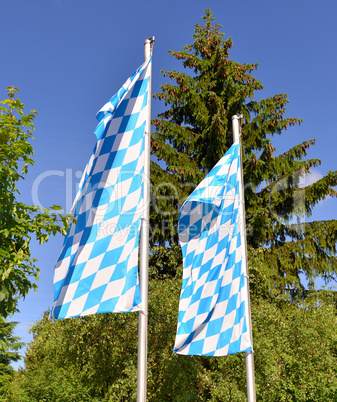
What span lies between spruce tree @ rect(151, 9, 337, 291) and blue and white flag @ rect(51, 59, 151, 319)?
1161cm

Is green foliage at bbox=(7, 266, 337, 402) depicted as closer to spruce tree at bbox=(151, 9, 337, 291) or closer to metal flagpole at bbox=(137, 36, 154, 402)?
spruce tree at bbox=(151, 9, 337, 291)

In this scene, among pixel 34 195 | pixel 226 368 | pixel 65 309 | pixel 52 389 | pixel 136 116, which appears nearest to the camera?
pixel 65 309

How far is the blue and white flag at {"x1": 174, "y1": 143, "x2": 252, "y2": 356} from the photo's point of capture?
832 cm

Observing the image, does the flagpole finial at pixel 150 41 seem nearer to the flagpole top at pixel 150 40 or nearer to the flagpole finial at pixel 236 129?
the flagpole top at pixel 150 40

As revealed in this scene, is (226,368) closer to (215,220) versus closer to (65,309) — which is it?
(215,220)

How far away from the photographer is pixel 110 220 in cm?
709

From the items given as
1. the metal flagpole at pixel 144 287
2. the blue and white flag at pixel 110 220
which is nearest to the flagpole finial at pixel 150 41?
the blue and white flag at pixel 110 220

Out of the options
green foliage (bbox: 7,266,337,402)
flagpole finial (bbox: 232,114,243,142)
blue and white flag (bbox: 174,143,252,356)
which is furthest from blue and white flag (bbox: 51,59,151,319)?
green foliage (bbox: 7,266,337,402)

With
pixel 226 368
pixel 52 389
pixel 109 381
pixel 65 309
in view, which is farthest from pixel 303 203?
pixel 65 309

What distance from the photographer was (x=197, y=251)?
9.59m

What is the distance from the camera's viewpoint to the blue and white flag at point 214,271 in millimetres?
8320

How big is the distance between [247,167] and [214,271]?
38.7 ft

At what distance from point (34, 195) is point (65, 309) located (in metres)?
5.50

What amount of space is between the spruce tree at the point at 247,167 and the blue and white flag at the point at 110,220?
11609mm
